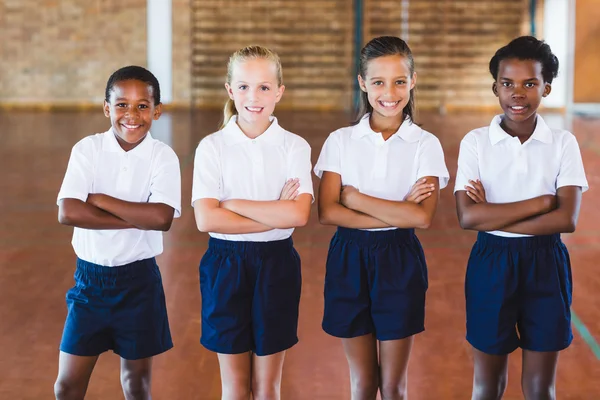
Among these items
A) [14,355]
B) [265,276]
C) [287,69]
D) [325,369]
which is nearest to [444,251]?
[325,369]

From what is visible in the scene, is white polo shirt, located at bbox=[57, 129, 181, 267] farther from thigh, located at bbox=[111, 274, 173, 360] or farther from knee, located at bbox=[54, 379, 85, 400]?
knee, located at bbox=[54, 379, 85, 400]

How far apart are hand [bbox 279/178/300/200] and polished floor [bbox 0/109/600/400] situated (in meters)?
1.15

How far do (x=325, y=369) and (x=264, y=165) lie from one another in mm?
1401

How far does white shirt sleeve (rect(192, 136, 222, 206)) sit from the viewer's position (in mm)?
2832

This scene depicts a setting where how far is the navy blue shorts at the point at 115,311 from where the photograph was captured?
279cm

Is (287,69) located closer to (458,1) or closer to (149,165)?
(458,1)

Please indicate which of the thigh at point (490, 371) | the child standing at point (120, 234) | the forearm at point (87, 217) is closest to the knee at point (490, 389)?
the thigh at point (490, 371)

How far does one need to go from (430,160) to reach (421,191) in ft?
0.38

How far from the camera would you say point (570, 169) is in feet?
9.29

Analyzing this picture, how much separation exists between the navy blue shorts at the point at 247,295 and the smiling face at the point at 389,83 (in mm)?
565

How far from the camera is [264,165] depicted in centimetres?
286

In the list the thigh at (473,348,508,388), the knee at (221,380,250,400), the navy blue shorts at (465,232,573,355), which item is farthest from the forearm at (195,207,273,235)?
the thigh at (473,348,508,388)

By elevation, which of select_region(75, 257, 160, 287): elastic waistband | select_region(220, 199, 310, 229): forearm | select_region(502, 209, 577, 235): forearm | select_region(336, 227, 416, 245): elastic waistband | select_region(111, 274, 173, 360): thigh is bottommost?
select_region(111, 274, 173, 360): thigh

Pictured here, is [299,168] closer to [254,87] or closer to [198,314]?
[254,87]
